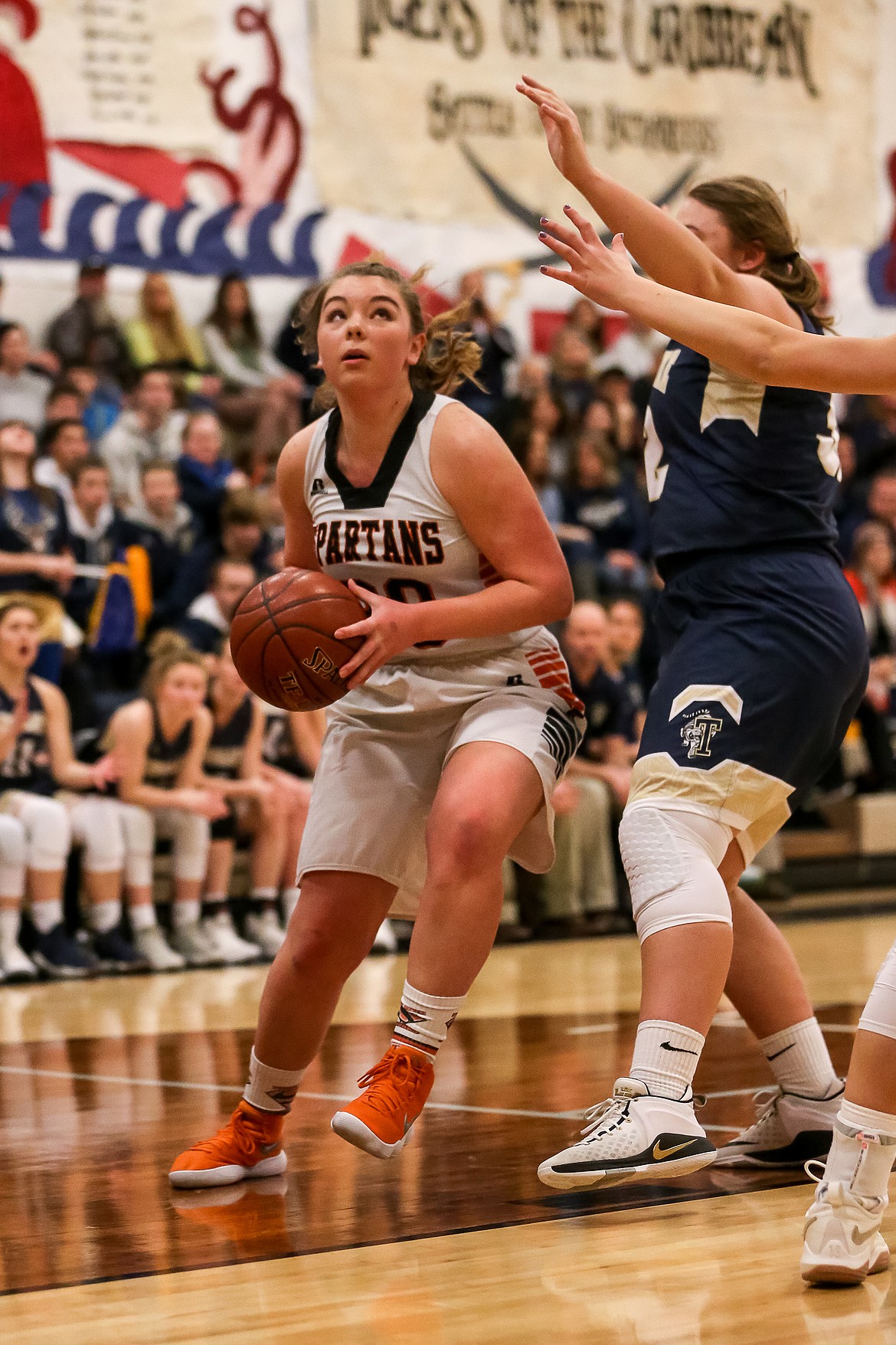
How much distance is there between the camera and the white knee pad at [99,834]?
7.65 metres

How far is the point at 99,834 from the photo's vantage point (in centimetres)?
766

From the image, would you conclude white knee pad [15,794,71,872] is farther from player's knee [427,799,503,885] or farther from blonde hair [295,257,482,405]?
player's knee [427,799,503,885]

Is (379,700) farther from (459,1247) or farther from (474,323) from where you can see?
(474,323)

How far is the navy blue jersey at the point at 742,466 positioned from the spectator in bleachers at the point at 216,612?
4.97 metres

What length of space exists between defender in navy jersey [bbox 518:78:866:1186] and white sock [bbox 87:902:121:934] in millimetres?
4373

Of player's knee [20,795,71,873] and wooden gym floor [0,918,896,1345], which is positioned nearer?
wooden gym floor [0,918,896,1345]

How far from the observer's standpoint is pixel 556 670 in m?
3.79

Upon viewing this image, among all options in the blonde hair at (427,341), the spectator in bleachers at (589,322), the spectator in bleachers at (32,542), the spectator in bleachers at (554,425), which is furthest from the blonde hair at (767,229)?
the spectator in bleachers at (589,322)

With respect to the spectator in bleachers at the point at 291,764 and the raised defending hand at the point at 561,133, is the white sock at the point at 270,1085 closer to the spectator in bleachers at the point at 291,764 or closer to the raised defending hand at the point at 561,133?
the raised defending hand at the point at 561,133

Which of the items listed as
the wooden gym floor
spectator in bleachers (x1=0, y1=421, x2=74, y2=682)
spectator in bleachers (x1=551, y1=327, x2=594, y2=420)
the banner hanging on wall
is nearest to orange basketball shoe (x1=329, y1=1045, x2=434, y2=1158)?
the wooden gym floor

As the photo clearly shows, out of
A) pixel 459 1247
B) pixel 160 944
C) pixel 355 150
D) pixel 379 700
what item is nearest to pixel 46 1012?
pixel 160 944

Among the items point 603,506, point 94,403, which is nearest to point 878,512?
point 603,506

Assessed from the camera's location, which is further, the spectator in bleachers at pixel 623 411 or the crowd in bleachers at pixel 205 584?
the spectator in bleachers at pixel 623 411

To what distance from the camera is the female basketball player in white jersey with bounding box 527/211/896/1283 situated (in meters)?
2.69
